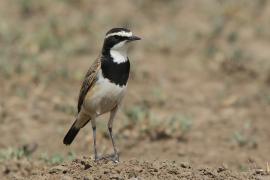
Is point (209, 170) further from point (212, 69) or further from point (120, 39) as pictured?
point (212, 69)

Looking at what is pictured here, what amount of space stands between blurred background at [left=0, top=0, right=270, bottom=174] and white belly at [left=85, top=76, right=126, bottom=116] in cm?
85

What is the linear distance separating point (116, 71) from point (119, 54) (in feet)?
0.76

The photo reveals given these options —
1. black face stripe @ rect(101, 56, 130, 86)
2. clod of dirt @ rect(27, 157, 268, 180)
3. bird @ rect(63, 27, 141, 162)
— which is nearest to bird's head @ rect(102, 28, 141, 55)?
bird @ rect(63, 27, 141, 162)

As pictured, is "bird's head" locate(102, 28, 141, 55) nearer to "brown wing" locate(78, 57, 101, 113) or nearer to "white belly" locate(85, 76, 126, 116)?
"brown wing" locate(78, 57, 101, 113)

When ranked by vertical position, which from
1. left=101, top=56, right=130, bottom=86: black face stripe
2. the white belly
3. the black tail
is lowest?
the white belly

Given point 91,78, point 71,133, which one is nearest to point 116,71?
point 91,78

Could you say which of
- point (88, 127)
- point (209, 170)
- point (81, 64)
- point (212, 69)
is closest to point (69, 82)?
point (81, 64)

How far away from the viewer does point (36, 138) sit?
1094 cm

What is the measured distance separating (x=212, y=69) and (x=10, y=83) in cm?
394

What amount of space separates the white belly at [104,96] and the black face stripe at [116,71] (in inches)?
2.0

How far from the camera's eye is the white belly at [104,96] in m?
8.20

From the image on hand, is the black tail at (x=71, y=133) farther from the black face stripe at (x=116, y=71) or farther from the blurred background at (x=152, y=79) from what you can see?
the black face stripe at (x=116, y=71)

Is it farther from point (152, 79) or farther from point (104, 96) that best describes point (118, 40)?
point (152, 79)

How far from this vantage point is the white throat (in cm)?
→ 825
